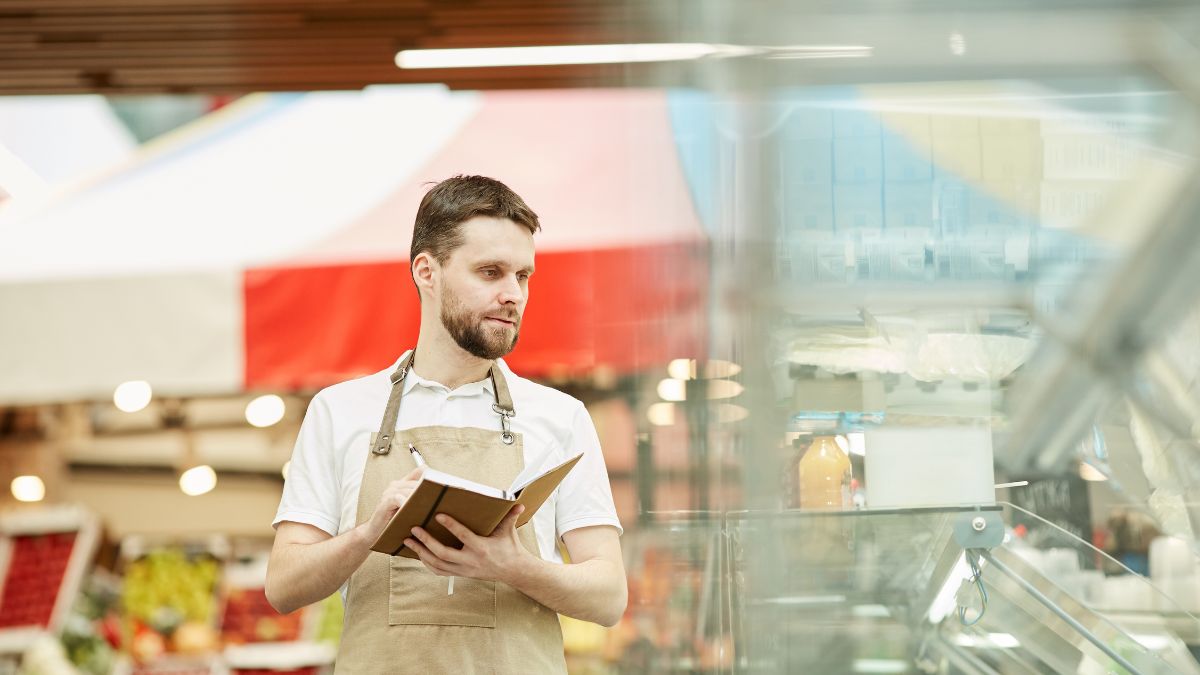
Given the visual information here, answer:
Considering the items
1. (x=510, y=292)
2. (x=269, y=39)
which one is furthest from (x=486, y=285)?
(x=269, y=39)

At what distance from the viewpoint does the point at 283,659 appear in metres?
3.85

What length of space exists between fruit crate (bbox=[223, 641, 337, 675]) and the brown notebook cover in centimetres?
256

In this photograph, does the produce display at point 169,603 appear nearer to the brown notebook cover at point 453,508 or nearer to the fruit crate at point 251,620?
the fruit crate at point 251,620

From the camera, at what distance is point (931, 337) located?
1.30 m

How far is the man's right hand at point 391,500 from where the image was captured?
4.69 ft

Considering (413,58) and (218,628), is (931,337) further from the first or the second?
(218,628)

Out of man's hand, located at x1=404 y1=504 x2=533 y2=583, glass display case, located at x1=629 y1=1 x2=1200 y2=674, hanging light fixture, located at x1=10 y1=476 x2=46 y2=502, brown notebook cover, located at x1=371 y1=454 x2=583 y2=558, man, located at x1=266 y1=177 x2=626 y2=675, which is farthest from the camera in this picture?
hanging light fixture, located at x1=10 y1=476 x2=46 y2=502

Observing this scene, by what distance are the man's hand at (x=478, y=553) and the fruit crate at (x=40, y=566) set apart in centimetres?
300

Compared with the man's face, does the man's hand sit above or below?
below

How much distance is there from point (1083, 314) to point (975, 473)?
212mm

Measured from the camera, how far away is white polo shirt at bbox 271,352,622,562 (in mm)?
1662

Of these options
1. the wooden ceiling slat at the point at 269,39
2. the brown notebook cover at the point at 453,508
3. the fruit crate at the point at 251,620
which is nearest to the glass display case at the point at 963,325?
the brown notebook cover at the point at 453,508

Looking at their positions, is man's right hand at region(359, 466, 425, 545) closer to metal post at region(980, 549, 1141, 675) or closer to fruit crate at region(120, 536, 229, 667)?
metal post at region(980, 549, 1141, 675)

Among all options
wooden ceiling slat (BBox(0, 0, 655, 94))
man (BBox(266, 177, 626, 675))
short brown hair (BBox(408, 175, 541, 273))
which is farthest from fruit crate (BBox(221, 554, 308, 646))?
short brown hair (BBox(408, 175, 541, 273))
